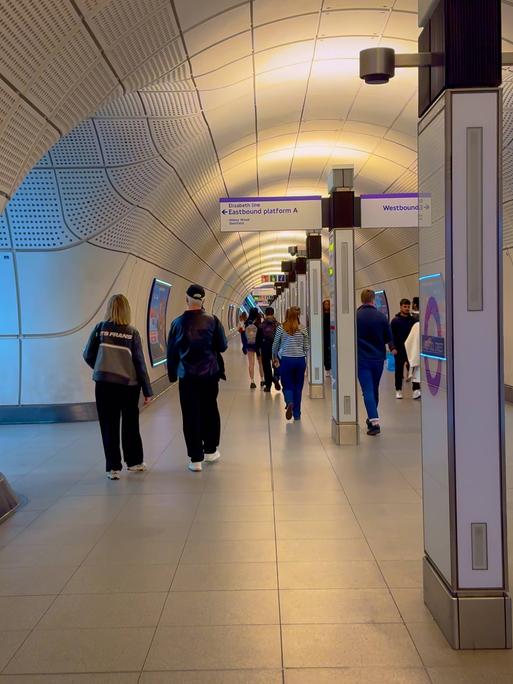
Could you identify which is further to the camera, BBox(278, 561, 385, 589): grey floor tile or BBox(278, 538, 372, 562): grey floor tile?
BBox(278, 538, 372, 562): grey floor tile

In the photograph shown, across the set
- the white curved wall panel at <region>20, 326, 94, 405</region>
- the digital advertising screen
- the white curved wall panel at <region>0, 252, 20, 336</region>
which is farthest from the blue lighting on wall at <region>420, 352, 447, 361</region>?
the digital advertising screen

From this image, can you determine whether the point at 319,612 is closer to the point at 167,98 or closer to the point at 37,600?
the point at 37,600

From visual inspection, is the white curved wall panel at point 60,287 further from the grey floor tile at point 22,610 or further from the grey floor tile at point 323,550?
the grey floor tile at point 22,610

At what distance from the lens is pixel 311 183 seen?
17.8 meters

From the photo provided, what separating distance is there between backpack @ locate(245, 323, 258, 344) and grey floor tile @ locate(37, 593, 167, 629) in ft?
36.8

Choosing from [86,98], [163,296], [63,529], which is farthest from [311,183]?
[63,529]

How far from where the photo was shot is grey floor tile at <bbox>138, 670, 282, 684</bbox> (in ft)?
9.81

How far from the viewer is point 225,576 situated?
4.21 metres

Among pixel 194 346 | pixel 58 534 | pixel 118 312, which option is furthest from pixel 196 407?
pixel 58 534

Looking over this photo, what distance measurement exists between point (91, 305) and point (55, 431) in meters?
1.88

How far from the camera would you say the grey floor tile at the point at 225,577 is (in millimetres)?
4043

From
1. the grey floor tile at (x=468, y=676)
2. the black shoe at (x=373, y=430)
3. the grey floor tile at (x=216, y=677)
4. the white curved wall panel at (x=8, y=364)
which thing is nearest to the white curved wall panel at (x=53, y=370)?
the white curved wall panel at (x=8, y=364)

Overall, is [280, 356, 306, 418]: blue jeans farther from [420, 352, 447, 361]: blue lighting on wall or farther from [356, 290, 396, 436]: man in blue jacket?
[420, 352, 447, 361]: blue lighting on wall

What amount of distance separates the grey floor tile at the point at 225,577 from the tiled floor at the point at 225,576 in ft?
0.04
